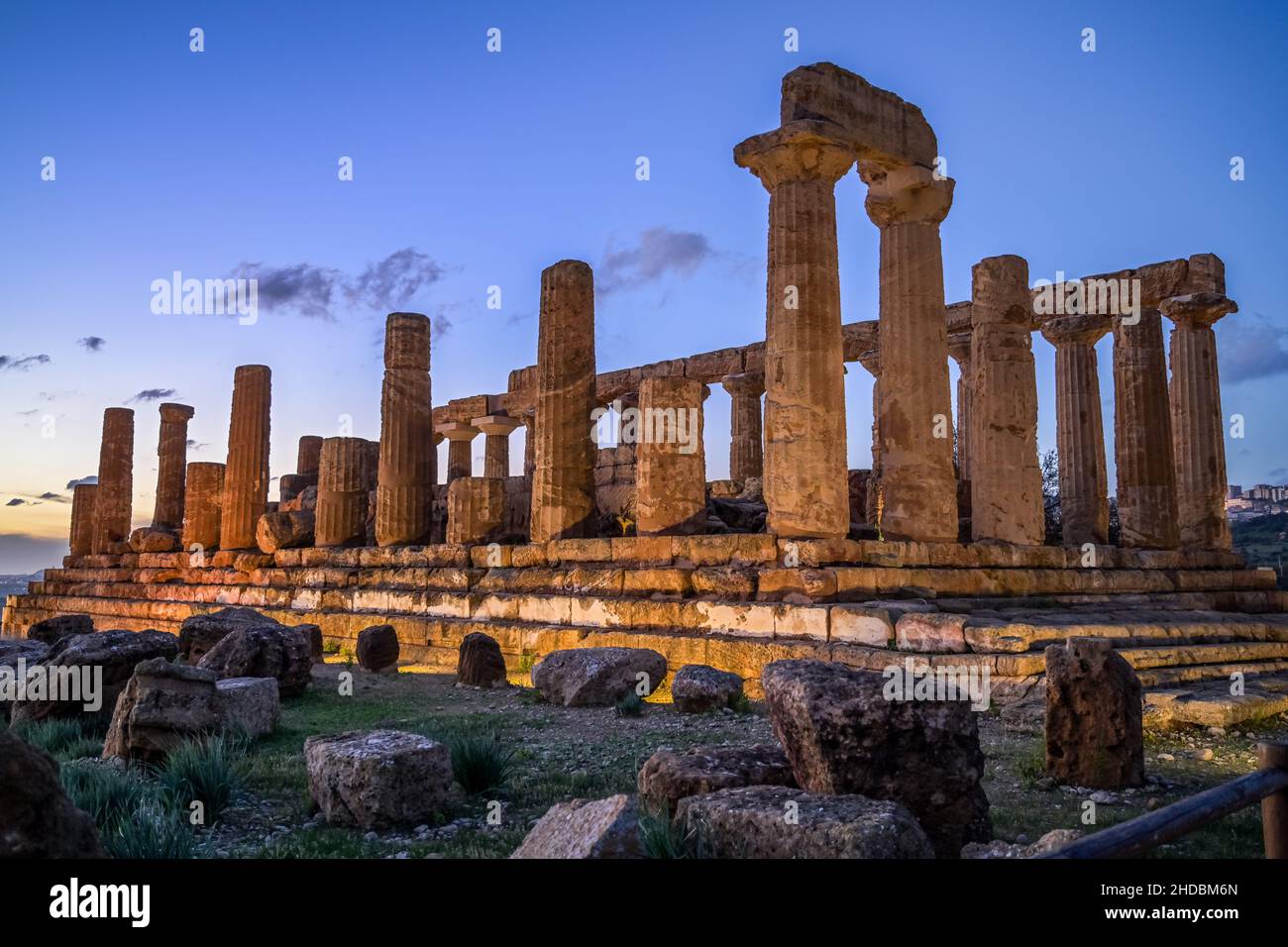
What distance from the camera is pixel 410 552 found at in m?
17.2

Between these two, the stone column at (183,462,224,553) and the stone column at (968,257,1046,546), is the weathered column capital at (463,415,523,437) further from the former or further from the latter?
the stone column at (968,257,1046,546)

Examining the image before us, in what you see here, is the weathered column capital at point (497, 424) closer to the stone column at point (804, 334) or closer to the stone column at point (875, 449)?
the stone column at point (875, 449)

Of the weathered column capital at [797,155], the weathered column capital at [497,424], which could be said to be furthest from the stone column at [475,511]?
the weathered column capital at [497,424]

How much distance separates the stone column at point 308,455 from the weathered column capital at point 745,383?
13.2 meters

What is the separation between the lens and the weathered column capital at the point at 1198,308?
59.2 feet

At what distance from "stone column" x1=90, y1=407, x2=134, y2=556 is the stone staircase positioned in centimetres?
1321

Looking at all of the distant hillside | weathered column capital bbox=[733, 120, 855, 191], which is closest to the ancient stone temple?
weathered column capital bbox=[733, 120, 855, 191]

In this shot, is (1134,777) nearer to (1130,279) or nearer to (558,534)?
(558,534)

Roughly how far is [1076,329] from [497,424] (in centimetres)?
1520

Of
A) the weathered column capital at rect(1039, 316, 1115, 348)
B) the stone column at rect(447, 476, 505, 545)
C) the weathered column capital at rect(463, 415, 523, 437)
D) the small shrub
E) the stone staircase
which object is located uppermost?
the weathered column capital at rect(1039, 316, 1115, 348)

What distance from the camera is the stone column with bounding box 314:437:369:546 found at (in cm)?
1959

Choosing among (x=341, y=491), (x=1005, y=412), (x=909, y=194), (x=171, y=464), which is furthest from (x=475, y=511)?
(x=171, y=464)
